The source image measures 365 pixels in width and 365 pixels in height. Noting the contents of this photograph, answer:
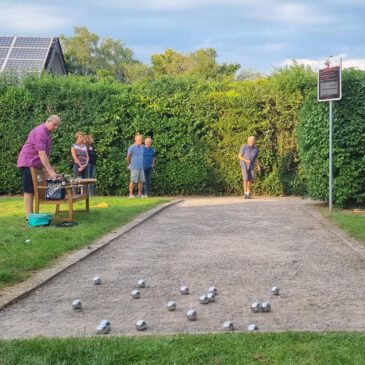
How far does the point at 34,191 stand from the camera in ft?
33.2

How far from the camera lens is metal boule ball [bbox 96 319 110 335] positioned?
167 inches

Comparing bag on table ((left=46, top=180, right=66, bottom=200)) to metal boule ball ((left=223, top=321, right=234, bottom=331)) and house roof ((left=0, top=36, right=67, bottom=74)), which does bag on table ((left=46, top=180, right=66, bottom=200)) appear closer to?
metal boule ball ((left=223, top=321, right=234, bottom=331))

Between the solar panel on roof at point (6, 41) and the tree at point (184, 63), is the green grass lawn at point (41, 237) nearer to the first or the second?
the solar panel on roof at point (6, 41)

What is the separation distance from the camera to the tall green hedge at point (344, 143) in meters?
12.6

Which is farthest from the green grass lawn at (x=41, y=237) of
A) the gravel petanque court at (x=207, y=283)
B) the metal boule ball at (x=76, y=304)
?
the metal boule ball at (x=76, y=304)

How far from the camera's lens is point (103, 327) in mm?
4262

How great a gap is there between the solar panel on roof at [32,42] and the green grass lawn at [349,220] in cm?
2135

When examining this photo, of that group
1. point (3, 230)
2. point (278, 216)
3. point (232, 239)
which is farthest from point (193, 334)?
point (278, 216)

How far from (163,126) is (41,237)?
390 inches

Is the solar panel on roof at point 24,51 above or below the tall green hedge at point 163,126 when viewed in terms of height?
above

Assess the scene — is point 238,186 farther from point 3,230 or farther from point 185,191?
point 3,230

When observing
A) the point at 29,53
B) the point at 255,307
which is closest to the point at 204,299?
the point at 255,307

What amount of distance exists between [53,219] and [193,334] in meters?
6.39

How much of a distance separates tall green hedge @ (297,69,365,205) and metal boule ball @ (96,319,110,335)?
9228 mm
